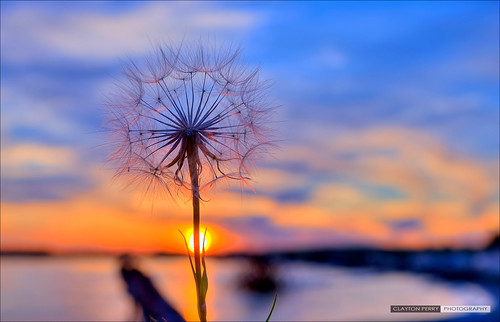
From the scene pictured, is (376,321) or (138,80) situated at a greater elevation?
(138,80)

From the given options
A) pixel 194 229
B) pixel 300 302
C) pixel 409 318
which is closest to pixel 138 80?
pixel 194 229

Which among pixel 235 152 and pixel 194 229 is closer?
pixel 194 229

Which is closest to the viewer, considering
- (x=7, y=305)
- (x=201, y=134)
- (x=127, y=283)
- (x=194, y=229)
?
(x=194, y=229)

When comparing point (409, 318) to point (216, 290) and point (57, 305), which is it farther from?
point (216, 290)

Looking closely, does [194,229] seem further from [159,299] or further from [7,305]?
[7,305]

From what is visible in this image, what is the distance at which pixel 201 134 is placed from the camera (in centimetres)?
535

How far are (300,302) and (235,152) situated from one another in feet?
108

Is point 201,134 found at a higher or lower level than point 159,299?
higher

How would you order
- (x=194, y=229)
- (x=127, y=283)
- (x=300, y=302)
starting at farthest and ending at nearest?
1. (x=300, y=302)
2. (x=127, y=283)
3. (x=194, y=229)

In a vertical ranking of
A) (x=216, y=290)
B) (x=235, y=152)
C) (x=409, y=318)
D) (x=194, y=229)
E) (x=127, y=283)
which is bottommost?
(x=216, y=290)

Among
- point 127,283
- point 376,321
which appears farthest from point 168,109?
point 376,321

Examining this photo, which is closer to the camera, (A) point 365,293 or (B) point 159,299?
(B) point 159,299

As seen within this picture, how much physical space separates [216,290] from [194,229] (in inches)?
1807

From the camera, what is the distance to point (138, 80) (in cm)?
614
